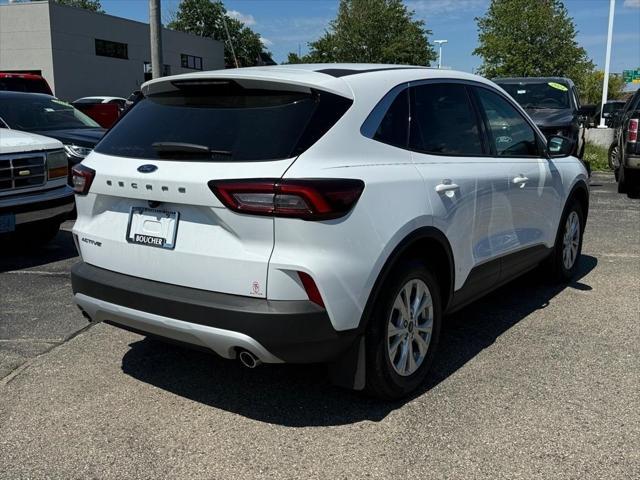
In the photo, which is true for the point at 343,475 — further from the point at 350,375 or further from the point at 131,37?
the point at 131,37

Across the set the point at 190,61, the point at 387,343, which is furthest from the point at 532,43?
the point at 190,61

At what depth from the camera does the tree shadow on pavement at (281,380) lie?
3357mm

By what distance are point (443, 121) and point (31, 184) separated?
174 inches

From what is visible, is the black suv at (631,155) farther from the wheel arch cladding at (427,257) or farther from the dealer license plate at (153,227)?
the dealer license plate at (153,227)

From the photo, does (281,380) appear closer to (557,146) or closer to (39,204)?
(557,146)

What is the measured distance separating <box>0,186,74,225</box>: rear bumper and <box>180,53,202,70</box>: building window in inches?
1679

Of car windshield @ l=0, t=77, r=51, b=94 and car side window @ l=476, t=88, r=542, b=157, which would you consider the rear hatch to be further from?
car windshield @ l=0, t=77, r=51, b=94

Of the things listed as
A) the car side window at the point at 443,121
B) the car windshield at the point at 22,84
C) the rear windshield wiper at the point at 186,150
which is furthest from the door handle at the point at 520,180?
the car windshield at the point at 22,84

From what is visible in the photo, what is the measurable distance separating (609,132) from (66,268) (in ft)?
50.8

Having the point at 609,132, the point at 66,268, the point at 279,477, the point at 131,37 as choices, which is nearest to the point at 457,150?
the point at 279,477

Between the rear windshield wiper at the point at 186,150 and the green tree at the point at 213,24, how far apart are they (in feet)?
237

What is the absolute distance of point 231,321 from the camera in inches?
112

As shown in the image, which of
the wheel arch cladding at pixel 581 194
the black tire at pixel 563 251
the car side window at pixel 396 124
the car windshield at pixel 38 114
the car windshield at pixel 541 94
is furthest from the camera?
the car windshield at pixel 541 94

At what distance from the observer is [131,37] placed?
39.9 meters
